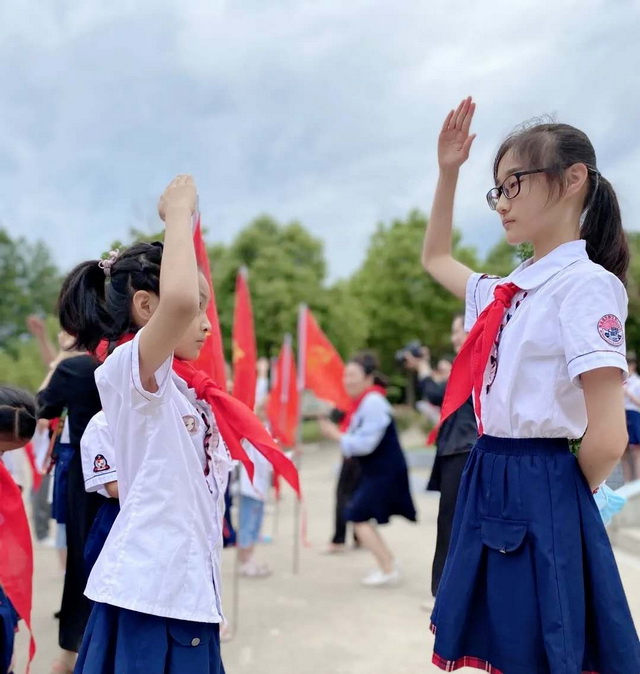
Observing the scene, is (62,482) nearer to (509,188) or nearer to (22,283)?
(509,188)

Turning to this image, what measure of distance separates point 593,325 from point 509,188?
1.40ft

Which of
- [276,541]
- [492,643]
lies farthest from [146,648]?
[276,541]

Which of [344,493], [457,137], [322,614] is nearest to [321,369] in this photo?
[344,493]

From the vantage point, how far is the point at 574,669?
4.75ft

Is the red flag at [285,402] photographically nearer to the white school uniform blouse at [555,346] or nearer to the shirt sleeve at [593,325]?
the white school uniform blouse at [555,346]

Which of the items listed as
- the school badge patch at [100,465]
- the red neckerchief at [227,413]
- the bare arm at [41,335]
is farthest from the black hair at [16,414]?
the bare arm at [41,335]

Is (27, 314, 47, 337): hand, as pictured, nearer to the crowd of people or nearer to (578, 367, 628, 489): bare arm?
the crowd of people

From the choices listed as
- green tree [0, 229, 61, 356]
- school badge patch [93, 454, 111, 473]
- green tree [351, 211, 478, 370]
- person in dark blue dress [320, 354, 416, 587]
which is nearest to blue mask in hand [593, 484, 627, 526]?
school badge patch [93, 454, 111, 473]

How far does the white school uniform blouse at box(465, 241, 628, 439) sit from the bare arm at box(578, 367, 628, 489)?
31 millimetres

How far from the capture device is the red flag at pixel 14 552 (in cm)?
243

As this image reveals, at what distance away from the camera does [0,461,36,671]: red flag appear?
95.6 inches

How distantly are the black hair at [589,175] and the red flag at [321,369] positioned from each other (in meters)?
5.18

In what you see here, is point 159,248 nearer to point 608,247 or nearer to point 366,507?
point 608,247

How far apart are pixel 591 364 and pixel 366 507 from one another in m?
3.81
